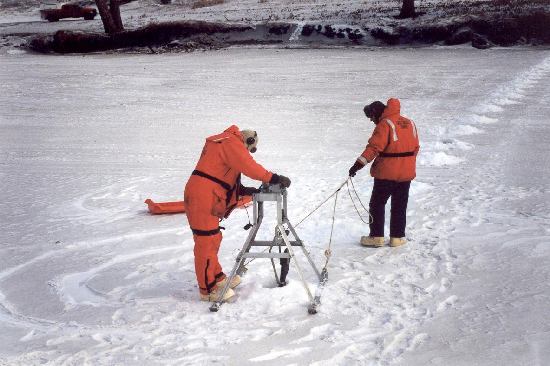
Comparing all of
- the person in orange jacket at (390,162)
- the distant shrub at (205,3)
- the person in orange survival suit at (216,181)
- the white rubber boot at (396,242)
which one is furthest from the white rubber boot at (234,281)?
the distant shrub at (205,3)

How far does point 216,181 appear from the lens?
5.45 meters

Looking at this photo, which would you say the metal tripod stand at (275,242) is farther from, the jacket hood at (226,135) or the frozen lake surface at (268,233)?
the jacket hood at (226,135)

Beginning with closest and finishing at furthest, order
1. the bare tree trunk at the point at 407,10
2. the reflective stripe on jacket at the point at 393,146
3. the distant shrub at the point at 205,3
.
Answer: the reflective stripe on jacket at the point at 393,146 → the bare tree trunk at the point at 407,10 → the distant shrub at the point at 205,3

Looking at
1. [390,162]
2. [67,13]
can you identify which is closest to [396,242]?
[390,162]

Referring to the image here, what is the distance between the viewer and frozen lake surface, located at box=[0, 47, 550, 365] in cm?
506

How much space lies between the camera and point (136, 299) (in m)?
6.05

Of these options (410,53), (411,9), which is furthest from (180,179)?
(411,9)

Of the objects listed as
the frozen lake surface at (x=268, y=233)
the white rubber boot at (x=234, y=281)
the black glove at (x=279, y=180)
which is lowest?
the frozen lake surface at (x=268, y=233)

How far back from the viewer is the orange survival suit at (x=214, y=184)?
5312 mm

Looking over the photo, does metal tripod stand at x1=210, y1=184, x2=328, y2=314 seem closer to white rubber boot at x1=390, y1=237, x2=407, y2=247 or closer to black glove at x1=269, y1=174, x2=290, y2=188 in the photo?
black glove at x1=269, y1=174, x2=290, y2=188

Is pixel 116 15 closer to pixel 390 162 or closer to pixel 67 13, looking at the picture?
pixel 67 13

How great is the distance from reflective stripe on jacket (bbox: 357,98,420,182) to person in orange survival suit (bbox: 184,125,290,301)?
5.00 feet

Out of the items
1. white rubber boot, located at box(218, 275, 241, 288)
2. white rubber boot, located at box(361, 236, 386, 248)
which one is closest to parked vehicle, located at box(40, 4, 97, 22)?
white rubber boot, located at box(361, 236, 386, 248)

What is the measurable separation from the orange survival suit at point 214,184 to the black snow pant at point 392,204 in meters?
1.91
